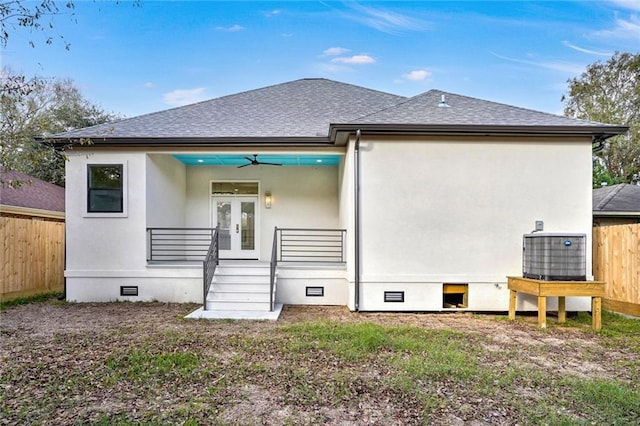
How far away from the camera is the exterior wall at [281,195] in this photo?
10469 mm

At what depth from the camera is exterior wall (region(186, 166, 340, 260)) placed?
1047cm

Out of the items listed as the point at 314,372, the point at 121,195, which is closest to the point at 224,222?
the point at 121,195

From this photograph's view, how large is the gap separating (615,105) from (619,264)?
59.4ft

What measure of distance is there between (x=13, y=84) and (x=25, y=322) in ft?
13.4

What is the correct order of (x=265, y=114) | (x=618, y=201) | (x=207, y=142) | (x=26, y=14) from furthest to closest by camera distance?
(x=618, y=201) < (x=265, y=114) < (x=207, y=142) < (x=26, y=14)

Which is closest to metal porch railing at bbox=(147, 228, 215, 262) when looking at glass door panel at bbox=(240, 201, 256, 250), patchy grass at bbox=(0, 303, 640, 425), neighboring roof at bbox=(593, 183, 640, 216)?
glass door panel at bbox=(240, 201, 256, 250)

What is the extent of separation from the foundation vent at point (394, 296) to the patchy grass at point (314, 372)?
96 cm

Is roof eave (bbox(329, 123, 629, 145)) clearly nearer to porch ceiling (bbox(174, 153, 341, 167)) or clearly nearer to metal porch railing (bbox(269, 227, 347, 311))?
porch ceiling (bbox(174, 153, 341, 167))

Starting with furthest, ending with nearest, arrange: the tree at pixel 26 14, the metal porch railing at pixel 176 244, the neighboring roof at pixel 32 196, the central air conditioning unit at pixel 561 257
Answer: the neighboring roof at pixel 32 196
the metal porch railing at pixel 176 244
the central air conditioning unit at pixel 561 257
the tree at pixel 26 14

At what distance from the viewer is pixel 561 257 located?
625cm

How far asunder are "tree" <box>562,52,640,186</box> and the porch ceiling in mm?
18099

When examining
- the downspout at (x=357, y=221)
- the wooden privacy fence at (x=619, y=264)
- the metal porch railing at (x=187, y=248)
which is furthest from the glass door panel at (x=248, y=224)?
the wooden privacy fence at (x=619, y=264)

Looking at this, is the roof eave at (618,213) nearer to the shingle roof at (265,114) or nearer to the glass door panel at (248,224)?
the shingle roof at (265,114)

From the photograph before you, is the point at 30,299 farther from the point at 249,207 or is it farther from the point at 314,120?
the point at 314,120
